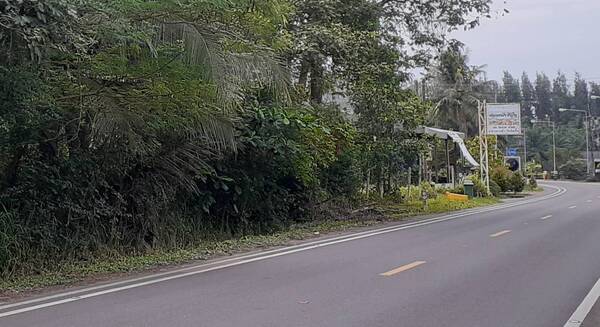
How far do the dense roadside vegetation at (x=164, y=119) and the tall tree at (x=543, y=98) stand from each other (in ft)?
385

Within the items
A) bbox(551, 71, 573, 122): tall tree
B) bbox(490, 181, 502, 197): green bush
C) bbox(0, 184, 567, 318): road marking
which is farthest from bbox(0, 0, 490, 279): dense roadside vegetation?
bbox(551, 71, 573, 122): tall tree

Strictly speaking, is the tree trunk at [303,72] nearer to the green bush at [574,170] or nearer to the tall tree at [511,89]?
the green bush at [574,170]

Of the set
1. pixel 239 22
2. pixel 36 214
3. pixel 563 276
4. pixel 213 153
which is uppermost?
pixel 239 22

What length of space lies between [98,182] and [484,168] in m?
34.3

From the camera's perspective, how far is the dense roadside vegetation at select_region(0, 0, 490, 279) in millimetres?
9555

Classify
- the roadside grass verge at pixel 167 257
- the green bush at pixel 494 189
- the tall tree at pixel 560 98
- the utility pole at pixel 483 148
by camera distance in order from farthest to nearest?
the tall tree at pixel 560 98
the green bush at pixel 494 189
the utility pole at pixel 483 148
the roadside grass verge at pixel 167 257

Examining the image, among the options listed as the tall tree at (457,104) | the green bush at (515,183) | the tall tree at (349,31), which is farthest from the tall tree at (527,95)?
the tall tree at (349,31)

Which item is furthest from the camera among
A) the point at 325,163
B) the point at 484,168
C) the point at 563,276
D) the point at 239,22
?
the point at 484,168

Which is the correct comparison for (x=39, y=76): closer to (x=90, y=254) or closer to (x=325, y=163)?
(x=90, y=254)

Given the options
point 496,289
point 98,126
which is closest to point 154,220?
point 98,126

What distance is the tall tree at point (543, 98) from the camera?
13275 centimetres

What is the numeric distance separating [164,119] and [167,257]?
2789mm

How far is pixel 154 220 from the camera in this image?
579 inches

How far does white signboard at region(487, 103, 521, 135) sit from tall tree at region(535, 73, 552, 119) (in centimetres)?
8987
